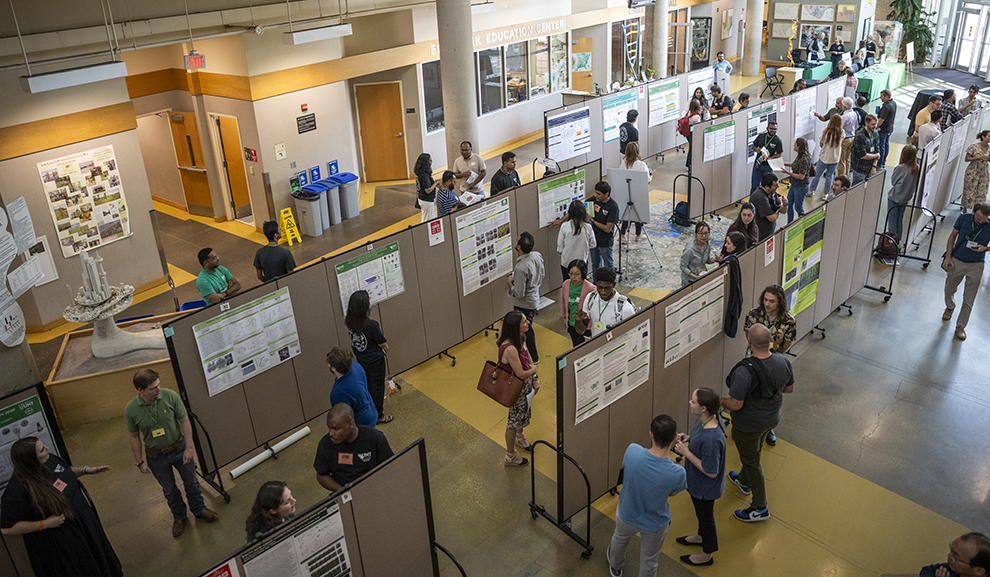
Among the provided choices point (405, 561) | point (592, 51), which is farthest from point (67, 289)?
point (592, 51)

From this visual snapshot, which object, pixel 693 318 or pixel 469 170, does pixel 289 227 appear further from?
pixel 693 318

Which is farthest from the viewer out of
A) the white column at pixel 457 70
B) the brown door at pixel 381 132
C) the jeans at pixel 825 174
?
the brown door at pixel 381 132

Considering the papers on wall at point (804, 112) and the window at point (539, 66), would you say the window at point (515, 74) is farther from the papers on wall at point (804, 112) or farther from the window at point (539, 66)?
the papers on wall at point (804, 112)

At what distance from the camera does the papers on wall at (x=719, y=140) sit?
11.4 m

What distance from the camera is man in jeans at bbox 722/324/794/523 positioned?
205 inches

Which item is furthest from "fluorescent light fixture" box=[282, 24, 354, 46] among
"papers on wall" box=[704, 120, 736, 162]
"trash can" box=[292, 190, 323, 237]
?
"papers on wall" box=[704, 120, 736, 162]

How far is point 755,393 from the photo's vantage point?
5.25 metres

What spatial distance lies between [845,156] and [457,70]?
22.8 ft

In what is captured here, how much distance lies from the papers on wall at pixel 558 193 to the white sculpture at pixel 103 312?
4.69 metres

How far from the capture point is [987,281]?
9703mm

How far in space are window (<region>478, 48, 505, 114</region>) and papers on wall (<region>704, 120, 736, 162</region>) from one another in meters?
6.66

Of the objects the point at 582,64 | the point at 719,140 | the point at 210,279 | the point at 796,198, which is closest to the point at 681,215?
the point at 719,140

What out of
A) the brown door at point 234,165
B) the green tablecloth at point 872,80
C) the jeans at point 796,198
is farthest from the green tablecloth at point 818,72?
the brown door at point 234,165

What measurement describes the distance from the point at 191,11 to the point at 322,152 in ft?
12.9
